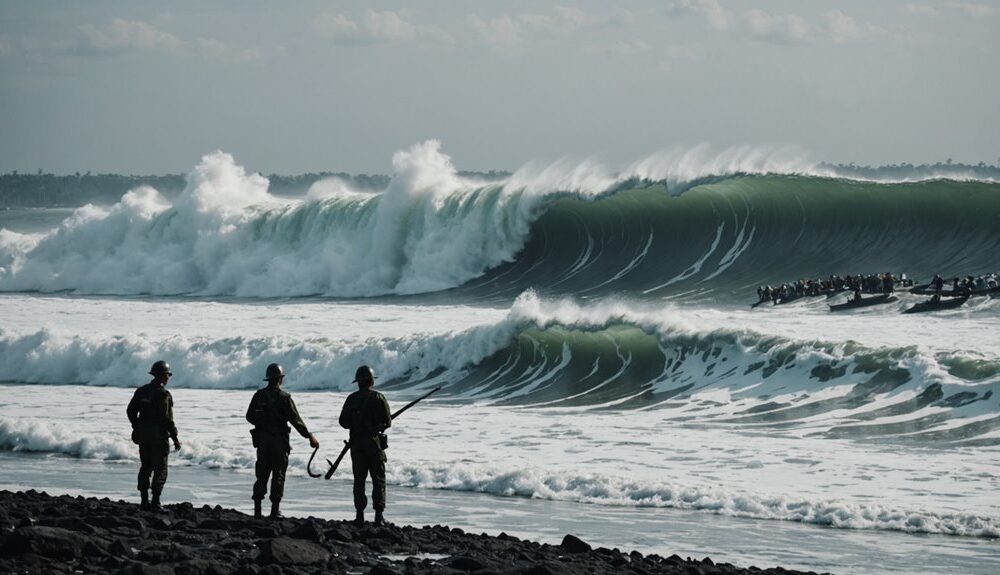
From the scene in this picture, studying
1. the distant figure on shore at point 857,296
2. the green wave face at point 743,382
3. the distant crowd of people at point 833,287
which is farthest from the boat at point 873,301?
the green wave face at point 743,382

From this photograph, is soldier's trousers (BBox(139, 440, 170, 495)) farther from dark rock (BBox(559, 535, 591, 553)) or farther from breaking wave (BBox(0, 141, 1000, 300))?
breaking wave (BBox(0, 141, 1000, 300))

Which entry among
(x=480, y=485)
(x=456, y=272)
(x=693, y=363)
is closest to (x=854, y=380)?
(x=693, y=363)

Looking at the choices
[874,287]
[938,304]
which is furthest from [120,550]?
[874,287]

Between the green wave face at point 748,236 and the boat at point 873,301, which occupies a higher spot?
the green wave face at point 748,236

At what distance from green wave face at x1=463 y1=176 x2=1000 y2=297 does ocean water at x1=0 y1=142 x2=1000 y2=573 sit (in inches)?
3.8

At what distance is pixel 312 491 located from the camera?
45.5 feet

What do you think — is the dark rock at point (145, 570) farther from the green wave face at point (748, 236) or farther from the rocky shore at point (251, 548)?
the green wave face at point (748, 236)

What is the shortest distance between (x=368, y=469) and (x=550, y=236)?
95.6 ft

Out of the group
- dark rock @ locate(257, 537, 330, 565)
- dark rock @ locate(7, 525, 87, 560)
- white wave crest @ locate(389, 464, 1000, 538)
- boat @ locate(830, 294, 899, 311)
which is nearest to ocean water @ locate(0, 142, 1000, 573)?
white wave crest @ locate(389, 464, 1000, 538)

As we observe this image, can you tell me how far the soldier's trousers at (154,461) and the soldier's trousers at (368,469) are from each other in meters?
1.50

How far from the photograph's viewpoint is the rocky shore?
8.06m

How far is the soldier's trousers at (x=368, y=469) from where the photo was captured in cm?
1022

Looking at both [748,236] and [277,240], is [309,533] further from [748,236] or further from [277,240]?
[277,240]

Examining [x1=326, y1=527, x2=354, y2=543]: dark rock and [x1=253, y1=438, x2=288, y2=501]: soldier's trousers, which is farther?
[x1=253, y1=438, x2=288, y2=501]: soldier's trousers
